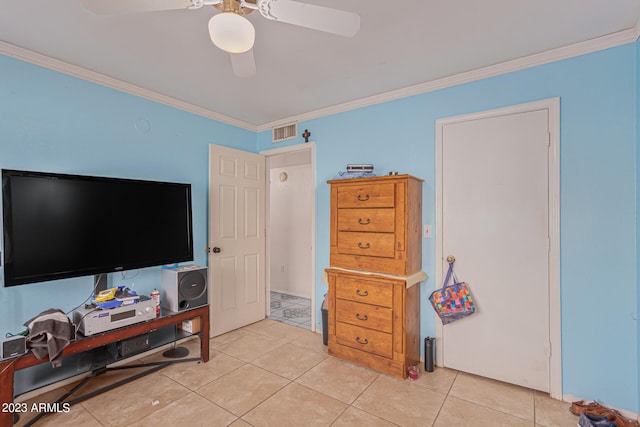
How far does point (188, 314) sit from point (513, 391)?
2.65m

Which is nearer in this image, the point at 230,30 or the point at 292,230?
the point at 230,30

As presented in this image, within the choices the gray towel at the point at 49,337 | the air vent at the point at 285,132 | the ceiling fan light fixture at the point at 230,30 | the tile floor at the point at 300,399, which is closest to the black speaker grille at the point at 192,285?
the tile floor at the point at 300,399

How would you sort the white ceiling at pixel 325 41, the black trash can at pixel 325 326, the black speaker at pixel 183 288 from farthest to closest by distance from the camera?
the black trash can at pixel 325 326 < the black speaker at pixel 183 288 < the white ceiling at pixel 325 41

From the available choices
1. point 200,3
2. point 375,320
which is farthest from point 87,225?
point 375,320

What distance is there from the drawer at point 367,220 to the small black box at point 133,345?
6.12 ft

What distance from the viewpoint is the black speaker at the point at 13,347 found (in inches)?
67.6

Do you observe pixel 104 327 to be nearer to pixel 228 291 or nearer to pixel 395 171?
pixel 228 291

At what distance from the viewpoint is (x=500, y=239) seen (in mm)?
2412

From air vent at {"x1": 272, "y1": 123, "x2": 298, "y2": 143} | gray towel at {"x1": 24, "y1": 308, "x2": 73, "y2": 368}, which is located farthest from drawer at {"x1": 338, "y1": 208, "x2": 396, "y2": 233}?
gray towel at {"x1": 24, "y1": 308, "x2": 73, "y2": 368}

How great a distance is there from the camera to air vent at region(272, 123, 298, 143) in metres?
3.63

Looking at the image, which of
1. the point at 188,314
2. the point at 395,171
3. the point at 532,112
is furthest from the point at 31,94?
the point at 532,112

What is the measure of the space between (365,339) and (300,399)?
734 millimetres

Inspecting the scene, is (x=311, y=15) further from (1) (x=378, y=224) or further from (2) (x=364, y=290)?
(2) (x=364, y=290)

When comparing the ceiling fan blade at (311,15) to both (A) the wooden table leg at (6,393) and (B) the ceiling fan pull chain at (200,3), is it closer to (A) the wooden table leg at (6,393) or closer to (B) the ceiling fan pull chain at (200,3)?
(B) the ceiling fan pull chain at (200,3)
